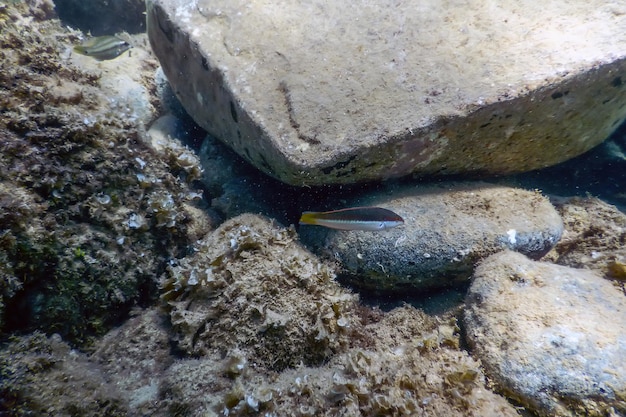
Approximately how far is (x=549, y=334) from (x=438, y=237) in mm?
1055

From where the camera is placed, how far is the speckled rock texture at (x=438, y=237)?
2975mm

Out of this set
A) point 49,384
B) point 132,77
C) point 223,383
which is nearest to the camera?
point 49,384

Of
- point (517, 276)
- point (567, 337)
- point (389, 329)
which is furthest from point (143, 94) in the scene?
point (567, 337)

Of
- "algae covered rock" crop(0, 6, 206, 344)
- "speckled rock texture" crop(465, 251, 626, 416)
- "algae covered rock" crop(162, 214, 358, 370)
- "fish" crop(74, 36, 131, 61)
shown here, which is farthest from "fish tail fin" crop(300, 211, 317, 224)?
Result: "fish" crop(74, 36, 131, 61)

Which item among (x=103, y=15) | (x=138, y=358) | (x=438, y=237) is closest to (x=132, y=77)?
(x=103, y=15)

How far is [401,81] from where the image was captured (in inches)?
121

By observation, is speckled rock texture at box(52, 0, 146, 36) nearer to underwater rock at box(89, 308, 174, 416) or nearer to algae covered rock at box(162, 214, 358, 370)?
algae covered rock at box(162, 214, 358, 370)

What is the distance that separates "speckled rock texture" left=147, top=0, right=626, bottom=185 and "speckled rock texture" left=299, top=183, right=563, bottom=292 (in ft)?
1.02

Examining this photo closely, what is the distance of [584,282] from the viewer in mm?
2693

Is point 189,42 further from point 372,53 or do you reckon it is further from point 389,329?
point 389,329

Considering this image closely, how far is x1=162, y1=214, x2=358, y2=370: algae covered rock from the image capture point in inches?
94.3

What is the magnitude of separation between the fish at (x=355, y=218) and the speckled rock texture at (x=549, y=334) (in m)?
0.93

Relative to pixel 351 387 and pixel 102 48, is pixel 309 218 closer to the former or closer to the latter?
pixel 351 387

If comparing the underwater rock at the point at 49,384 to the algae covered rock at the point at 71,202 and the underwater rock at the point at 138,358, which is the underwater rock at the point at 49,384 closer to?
the underwater rock at the point at 138,358
